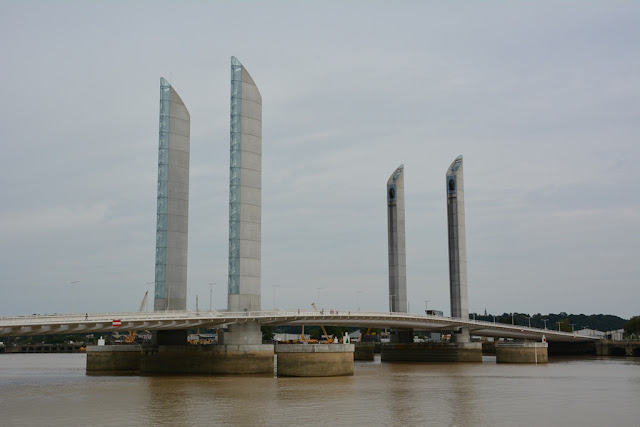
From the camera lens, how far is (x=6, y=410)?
4038cm

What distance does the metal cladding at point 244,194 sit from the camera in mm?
73938

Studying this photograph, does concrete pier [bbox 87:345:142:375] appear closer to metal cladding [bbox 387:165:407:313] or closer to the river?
the river

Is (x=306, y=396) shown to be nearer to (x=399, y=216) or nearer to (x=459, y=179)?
(x=399, y=216)

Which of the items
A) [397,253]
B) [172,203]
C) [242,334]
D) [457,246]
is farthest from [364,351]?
[242,334]

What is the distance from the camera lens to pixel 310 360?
209 ft

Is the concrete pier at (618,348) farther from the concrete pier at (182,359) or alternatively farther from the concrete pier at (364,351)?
the concrete pier at (182,359)

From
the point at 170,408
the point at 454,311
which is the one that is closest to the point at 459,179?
the point at 454,311

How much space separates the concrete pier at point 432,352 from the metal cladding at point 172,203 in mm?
38923

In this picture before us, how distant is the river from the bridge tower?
11.5 m

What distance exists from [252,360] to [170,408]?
28049mm

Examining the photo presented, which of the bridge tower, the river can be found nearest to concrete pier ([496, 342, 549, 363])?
the river

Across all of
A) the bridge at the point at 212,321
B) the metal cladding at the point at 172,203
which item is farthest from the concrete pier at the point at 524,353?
the metal cladding at the point at 172,203

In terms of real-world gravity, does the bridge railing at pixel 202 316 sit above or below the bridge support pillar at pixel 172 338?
above

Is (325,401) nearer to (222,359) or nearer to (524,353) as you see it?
(222,359)
